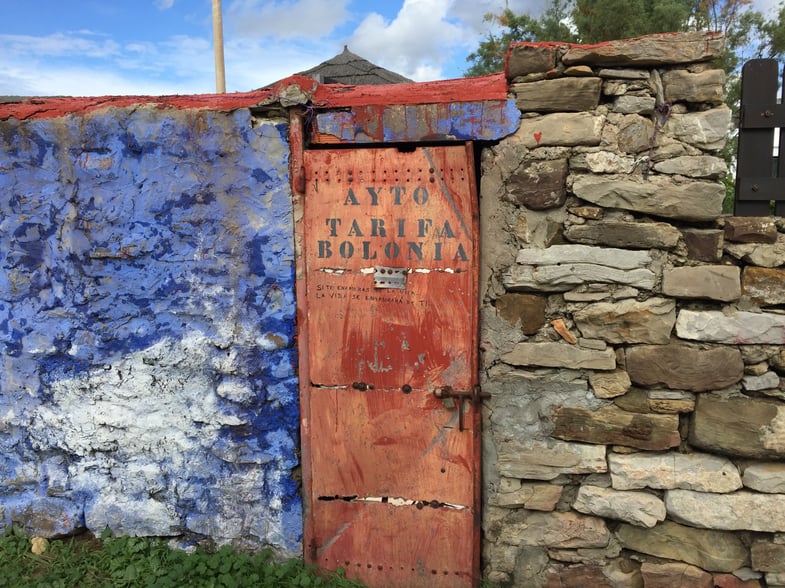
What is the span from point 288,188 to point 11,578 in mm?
2321

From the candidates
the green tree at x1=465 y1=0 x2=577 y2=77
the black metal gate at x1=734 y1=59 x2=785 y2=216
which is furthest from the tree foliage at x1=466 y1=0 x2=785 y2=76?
the black metal gate at x1=734 y1=59 x2=785 y2=216

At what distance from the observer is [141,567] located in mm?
2783

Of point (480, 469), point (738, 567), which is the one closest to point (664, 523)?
point (738, 567)

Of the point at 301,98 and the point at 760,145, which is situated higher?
the point at 301,98

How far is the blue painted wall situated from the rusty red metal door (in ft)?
0.52

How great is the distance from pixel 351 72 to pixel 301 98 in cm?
440

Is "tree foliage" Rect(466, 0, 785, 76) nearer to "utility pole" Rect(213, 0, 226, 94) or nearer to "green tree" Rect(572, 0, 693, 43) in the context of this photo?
"green tree" Rect(572, 0, 693, 43)

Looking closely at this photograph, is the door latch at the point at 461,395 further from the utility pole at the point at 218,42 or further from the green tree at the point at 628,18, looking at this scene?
the green tree at the point at 628,18

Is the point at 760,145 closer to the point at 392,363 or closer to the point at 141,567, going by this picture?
the point at 392,363

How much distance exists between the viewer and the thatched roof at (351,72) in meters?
6.52

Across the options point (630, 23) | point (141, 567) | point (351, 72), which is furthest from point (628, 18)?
point (141, 567)

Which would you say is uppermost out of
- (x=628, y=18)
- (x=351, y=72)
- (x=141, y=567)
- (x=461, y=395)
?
(x=628, y=18)

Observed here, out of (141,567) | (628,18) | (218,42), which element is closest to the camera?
(141,567)

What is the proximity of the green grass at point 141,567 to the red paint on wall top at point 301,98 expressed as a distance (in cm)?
219
